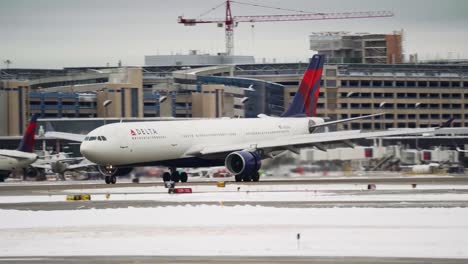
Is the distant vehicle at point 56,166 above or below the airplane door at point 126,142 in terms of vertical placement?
below

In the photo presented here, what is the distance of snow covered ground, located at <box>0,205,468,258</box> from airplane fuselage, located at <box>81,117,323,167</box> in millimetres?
Answer: 28804

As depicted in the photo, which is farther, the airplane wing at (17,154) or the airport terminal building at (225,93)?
the airport terminal building at (225,93)

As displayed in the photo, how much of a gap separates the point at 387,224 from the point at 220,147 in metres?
44.4

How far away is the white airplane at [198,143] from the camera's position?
78.1m

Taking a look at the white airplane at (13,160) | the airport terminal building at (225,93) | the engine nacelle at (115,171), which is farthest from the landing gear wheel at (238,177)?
the airport terminal building at (225,93)

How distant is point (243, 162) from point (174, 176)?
5.84 m

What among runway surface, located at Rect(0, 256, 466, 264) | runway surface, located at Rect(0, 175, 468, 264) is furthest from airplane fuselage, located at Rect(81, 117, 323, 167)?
runway surface, located at Rect(0, 256, 466, 264)

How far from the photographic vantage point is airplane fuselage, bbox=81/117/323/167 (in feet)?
255

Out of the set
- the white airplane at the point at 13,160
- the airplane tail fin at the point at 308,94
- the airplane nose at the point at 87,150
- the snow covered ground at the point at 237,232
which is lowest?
the snow covered ground at the point at 237,232

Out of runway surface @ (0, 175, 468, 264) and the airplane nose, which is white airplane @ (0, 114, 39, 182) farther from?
runway surface @ (0, 175, 468, 264)

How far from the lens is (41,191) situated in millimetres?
68188

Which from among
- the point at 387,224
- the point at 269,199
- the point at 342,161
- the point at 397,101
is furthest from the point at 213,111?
the point at 387,224

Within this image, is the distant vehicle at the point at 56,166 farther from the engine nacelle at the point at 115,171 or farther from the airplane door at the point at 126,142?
the airplane door at the point at 126,142

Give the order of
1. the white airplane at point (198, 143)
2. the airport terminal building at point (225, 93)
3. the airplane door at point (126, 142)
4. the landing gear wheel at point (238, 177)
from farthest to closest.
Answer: the airport terminal building at point (225, 93), the landing gear wheel at point (238, 177), the white airplane at point (198, 143), the airplane door at point (126, 142)
